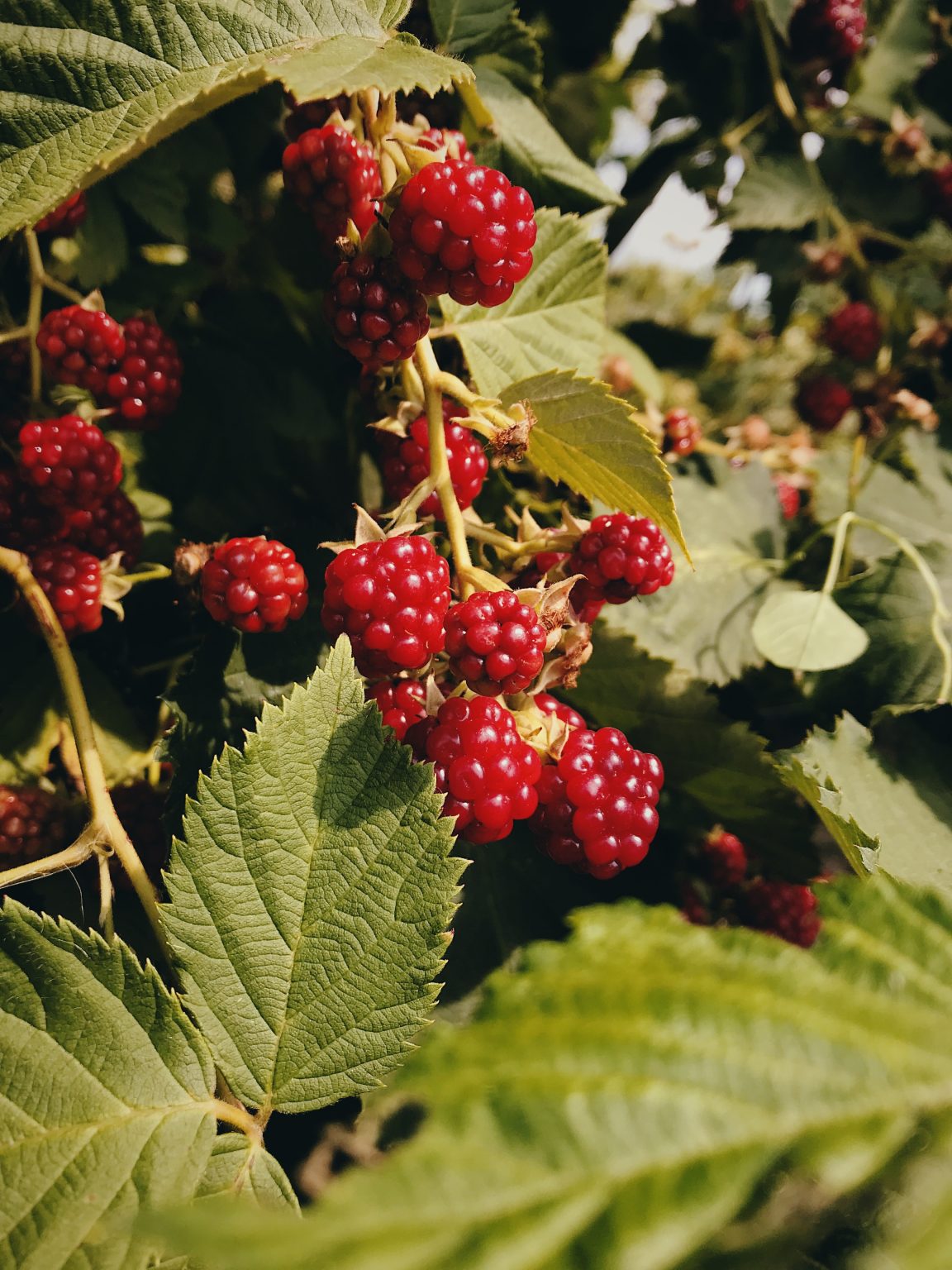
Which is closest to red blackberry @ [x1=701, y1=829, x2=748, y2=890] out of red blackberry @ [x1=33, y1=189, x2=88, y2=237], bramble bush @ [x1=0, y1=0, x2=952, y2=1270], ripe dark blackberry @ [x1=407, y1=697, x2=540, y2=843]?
bramble bush @ [x1=0, y1=0, x2=952, y2=1270]

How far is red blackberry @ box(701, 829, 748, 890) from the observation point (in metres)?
1.21

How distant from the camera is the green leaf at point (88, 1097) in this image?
21.2 inches

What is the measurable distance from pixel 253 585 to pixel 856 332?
130 centimetres

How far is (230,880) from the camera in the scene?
2.06 ft

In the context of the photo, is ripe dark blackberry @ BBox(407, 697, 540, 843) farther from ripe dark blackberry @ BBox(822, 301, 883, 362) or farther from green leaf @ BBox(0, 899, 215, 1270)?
ripe dark blackberry @ BBox(822, 301, 883, 362)

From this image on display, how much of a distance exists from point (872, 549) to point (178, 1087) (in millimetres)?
1060

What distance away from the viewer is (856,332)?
1556mm

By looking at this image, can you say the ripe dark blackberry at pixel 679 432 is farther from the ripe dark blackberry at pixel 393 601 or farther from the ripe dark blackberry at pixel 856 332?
the ripe dark blackberry at pixel 393 601

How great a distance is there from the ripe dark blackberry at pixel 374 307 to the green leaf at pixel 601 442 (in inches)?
4.8

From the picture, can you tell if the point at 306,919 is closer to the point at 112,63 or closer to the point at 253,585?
the point at 253,585

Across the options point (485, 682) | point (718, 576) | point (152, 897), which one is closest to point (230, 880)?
point (152, 897)

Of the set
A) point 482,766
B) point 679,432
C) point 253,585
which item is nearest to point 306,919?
point 482,766

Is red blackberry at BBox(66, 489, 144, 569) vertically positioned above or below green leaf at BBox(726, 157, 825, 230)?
below

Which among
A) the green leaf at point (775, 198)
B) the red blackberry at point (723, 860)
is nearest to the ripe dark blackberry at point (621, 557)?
the red blackberry at point (723, 860)
